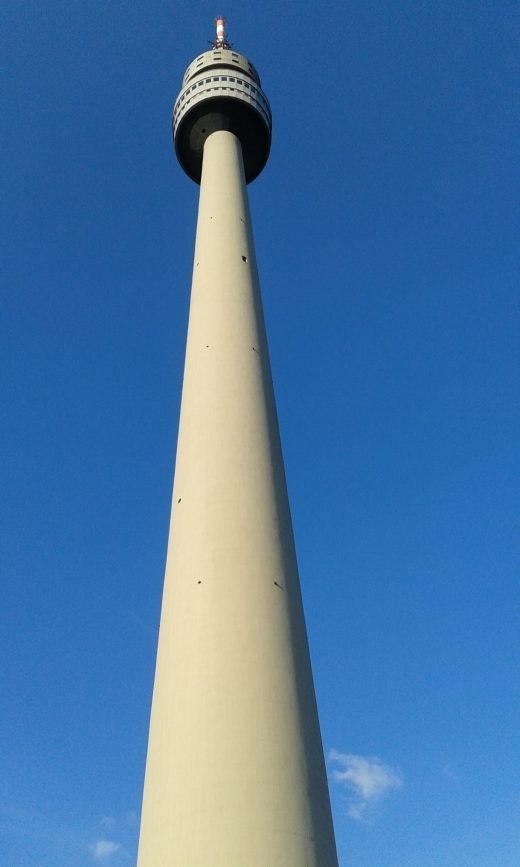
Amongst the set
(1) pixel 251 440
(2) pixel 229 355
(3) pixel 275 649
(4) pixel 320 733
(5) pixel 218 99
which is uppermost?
(5) pixel 218 99

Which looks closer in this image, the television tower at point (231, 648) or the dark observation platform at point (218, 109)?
the television tower at point (231, 648)

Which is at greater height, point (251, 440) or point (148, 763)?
point (251, 440)

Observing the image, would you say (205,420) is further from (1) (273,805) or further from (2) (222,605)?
(1) (273,805)

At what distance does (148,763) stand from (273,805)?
6.89 ft

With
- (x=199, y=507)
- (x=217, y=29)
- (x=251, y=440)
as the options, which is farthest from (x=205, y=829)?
(x=217, y=29)

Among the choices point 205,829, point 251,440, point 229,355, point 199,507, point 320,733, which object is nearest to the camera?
point 205,829

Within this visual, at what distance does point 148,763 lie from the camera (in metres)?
11.2

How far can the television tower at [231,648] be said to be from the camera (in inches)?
391

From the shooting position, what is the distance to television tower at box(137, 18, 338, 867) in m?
9.93

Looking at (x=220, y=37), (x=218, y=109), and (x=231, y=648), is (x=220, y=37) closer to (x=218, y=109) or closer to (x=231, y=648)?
(x=218, y=109)

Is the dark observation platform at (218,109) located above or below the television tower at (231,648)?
above

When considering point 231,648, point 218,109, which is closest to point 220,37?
point 218,109

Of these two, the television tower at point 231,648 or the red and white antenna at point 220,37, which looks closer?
the television tower at point 231,648

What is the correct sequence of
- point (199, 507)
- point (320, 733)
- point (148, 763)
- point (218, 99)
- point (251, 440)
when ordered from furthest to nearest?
point (218, 99), point (251, 440), point (199, 507), point (320, 733), point (148, 763)
